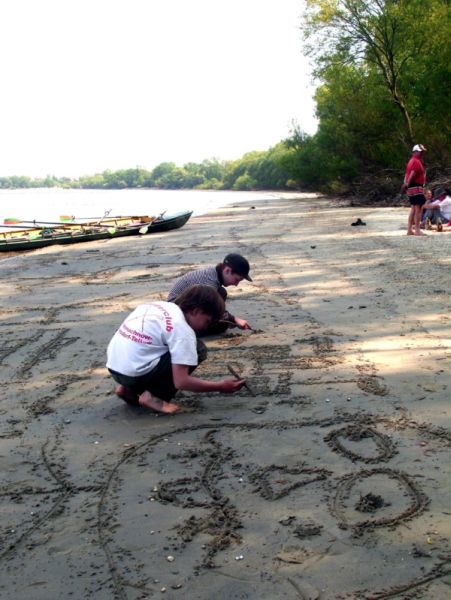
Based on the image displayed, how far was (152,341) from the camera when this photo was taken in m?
4.48

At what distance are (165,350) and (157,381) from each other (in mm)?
234

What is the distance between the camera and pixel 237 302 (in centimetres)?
820

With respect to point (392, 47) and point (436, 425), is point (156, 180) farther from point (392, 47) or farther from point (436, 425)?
point (436, 425)

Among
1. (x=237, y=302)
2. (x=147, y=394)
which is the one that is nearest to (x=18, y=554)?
(x=147, y=394)

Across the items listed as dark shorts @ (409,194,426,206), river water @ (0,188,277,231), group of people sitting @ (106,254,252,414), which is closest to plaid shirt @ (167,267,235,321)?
group of people sitting @ (106,254,252,414)

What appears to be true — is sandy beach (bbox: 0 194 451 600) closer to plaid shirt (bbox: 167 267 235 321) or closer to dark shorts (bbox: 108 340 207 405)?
dark shorts (bbox: 108 340 207 405)

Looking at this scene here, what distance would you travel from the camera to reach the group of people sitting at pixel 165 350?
440cm

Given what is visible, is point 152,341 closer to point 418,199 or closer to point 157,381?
point 157,381

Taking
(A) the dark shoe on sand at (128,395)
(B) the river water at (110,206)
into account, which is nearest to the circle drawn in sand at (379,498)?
(A) the dark shoe on sand at (128,395)

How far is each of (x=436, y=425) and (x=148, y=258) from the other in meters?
9.65

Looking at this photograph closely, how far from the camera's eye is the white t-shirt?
4379 mm

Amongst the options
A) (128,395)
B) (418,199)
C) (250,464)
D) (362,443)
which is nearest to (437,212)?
(418,199)

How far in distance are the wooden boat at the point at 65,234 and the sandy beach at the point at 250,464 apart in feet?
37.1

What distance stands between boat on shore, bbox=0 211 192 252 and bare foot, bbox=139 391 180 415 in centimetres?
1469
